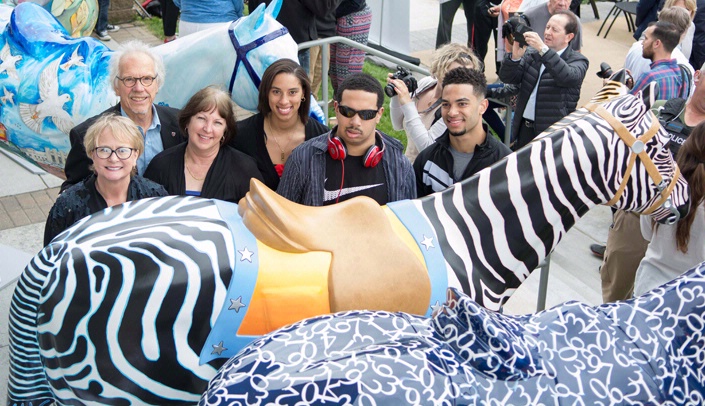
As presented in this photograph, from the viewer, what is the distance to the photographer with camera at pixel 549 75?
5.64m

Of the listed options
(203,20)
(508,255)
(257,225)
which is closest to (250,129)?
(257,225)

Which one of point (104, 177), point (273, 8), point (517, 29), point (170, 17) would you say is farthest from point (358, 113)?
point (170, 17)

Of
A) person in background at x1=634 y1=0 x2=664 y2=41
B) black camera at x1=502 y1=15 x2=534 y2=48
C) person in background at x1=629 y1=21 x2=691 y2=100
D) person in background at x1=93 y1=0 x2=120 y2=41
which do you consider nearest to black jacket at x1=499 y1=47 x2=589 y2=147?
black camera at x1=502 y1=15 x2=534 y2=48

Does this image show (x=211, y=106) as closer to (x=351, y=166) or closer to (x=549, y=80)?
(x=351, y=166)

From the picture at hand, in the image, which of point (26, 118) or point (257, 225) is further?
point (26, 118)

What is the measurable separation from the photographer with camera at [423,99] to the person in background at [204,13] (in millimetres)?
1793

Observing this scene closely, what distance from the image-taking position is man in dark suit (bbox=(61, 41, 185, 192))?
3.70 m

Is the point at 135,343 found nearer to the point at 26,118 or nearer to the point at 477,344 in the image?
the point at 477,344

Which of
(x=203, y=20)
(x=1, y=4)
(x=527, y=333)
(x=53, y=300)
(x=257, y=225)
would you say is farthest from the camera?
(x=203, y=20)

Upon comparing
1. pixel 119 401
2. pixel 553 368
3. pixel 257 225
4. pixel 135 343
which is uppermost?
pixel 553 368

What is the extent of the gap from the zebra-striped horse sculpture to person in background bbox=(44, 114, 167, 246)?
38cm

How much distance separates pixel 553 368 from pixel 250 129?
2.58m

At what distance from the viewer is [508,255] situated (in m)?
3.04

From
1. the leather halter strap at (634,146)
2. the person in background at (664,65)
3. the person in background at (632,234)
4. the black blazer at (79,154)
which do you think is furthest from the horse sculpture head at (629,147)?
the person in background at (664,65)
